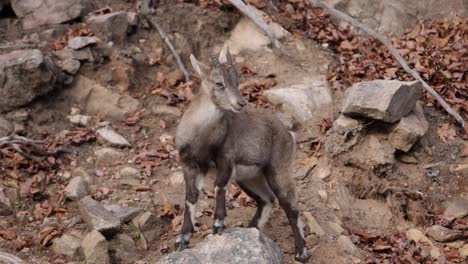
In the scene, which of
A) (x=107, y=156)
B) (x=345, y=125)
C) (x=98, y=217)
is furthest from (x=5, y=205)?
(x=345, y=125)

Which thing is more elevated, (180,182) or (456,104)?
(456,104)

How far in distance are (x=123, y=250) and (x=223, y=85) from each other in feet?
8.24

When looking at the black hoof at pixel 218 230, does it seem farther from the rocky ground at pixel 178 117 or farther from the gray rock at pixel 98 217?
the gray rock at pixel 98 217

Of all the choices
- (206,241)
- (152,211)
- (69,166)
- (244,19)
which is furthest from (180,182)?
(244,19)

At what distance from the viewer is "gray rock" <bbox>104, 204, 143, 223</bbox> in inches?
348

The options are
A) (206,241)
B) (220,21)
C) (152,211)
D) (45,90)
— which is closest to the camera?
(206,241)

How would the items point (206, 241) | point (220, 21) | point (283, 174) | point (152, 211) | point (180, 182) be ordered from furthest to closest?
1. point (220, 21)
2. point (180, 182)
3. point (152, 211)
4. point (283, 174)
5. point (206, 241)

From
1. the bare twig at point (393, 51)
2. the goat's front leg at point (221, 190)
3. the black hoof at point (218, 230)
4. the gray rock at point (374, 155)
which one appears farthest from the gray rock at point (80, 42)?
the black hoof at point (218, 230)

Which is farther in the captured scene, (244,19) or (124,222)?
(244,19)

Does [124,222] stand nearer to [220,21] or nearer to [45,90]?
[45,90]

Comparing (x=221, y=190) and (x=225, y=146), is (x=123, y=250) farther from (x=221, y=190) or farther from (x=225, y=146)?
(x=225, y=146)

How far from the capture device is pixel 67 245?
328 inches

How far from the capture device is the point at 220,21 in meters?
12.2

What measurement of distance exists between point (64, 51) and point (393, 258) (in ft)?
20.0
